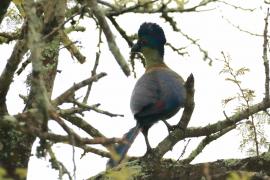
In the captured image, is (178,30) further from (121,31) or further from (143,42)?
(143,42)

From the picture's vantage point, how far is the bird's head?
244 inches

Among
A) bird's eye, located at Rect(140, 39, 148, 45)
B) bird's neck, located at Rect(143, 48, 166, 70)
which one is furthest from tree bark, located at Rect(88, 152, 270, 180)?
bird's eye, located at Rect(140, 39, 148, 45)

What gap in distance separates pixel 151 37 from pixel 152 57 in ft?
0.75

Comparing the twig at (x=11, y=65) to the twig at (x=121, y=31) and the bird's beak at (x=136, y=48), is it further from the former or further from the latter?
the bird's beak at (x=136, y=48)

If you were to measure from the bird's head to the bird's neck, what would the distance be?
0.03 metres

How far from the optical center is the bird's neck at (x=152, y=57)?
241 inches

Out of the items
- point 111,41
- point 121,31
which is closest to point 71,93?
point 111,41

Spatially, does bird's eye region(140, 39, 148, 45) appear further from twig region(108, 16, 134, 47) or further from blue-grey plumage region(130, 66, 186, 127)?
twig region(108, 16, 134, 47)

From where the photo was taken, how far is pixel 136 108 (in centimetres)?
501

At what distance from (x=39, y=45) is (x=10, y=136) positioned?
2.04 m

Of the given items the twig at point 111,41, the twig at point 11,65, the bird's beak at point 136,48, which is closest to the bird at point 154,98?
the bird's beak at point 136,48

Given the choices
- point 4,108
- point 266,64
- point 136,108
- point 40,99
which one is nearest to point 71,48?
point 136,108

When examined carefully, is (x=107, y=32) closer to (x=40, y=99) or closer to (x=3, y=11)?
(x=40, y=99)

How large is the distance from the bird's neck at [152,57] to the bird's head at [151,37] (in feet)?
0.11
